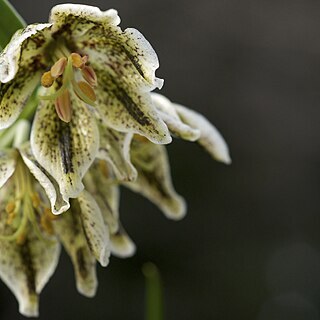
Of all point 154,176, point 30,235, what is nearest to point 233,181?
point 154,176

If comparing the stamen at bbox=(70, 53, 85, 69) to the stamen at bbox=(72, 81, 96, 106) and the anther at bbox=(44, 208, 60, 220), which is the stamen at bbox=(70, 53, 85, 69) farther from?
the anther at bbox=(44, 208, 60, 220)

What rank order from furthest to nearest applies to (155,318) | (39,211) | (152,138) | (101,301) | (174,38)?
1. (174,38)
2. (101,301)
3. (155,318)
4. (39,211)
5. (152,138)

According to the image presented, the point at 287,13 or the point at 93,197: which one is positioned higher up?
the point at 93,197

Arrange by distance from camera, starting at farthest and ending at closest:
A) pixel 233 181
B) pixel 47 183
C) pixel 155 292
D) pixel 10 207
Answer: pixel 233 181, pixel 155 292, pixel 10 207, pixel 47 183

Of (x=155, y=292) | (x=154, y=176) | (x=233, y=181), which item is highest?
(x=154, y=176)

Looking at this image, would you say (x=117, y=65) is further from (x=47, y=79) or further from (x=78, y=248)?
(x=78, y=248)

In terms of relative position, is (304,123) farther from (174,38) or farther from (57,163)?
(57,163)

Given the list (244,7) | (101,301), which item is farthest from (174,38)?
(101,301)

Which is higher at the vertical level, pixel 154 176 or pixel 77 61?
pixel 77 61
